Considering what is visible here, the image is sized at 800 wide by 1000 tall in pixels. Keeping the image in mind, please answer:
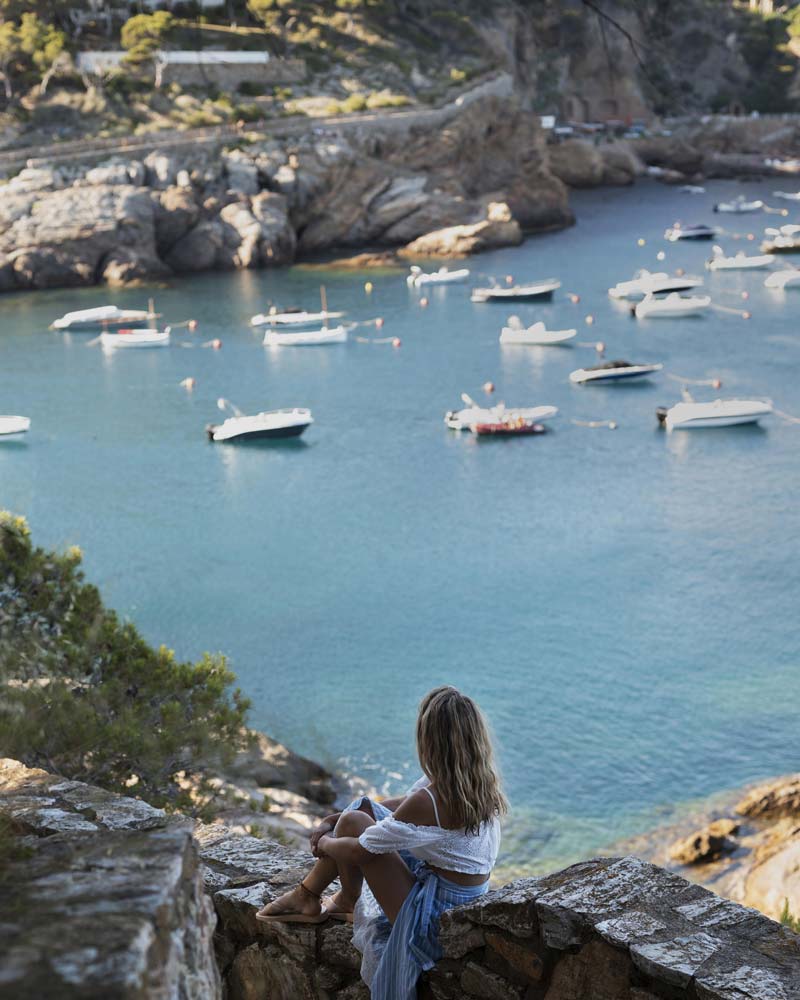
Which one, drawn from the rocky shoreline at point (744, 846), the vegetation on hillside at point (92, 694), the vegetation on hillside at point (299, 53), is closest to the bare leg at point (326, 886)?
the vegetation on hillside at point (92, 694)

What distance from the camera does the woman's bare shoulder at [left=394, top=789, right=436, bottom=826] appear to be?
17.9ft

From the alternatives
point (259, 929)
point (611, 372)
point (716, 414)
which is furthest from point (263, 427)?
point (259, 929)

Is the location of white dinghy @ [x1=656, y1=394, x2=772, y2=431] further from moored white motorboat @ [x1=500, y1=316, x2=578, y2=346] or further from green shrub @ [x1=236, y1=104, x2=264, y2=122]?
green shrub @ [x1=236, y1=104, x2=264, y2=122]

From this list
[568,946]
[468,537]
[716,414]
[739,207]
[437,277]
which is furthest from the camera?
[739,207]

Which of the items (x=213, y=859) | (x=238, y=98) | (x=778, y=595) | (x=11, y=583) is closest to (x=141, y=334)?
(x=238, y=98)

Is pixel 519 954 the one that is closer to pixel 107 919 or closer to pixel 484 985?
pixel 484 985

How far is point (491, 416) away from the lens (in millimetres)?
40906

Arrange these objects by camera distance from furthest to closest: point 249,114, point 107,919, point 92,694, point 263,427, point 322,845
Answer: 1. point 249,114
2. point 263,427
3. point 92,694
4. point 322,845
5. point 107,919

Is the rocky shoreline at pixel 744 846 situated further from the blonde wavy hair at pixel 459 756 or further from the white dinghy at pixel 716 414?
the white dinghy at pixel 716 414

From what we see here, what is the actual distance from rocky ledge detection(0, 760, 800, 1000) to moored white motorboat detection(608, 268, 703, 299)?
175 ft

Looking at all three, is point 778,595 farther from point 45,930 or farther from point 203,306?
point 203,306

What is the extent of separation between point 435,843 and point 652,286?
179ft

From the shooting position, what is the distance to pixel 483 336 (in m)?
52.9

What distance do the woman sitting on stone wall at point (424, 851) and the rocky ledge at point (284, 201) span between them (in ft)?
201
